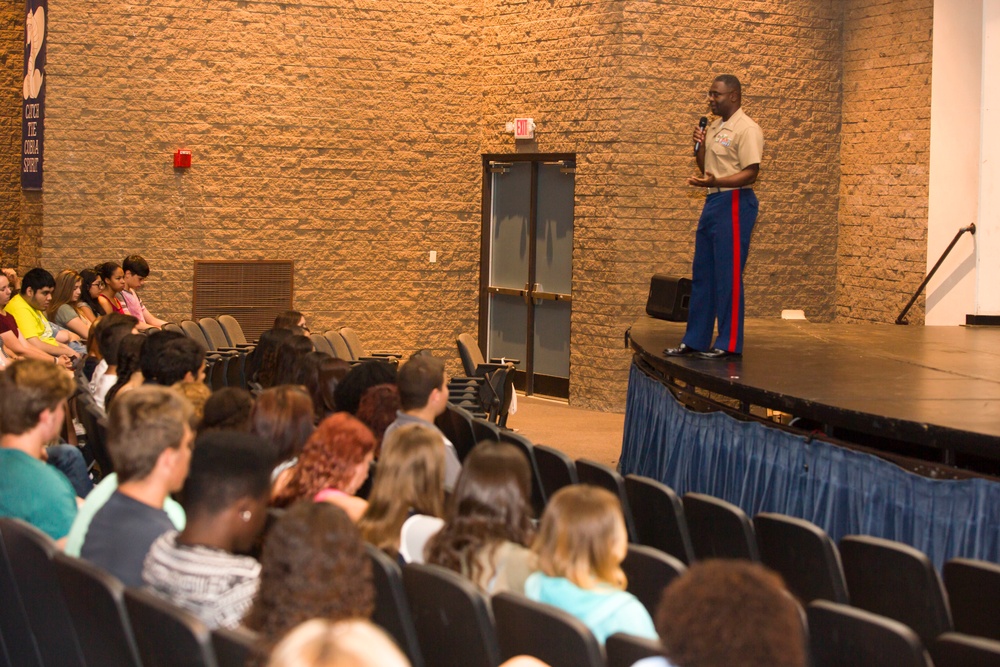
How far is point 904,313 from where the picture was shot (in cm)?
987

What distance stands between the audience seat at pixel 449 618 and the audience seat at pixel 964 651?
2.82 ft

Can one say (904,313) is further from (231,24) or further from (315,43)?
(231,24)

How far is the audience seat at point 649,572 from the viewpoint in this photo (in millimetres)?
2732

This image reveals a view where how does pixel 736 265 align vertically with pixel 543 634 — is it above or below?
above

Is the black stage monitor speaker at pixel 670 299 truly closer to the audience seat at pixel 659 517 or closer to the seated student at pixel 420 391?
the seated student at pixel 420 391

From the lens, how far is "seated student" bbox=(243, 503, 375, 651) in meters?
1.91

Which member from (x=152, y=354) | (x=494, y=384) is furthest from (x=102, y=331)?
(x=494, y=384)

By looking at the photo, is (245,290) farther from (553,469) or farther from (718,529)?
(718,529)

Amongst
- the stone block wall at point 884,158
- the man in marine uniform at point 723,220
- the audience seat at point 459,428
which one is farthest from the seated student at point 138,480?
the stone block wall at point 884,158

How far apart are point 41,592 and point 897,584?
2034mm

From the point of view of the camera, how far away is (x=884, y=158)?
1026 cm

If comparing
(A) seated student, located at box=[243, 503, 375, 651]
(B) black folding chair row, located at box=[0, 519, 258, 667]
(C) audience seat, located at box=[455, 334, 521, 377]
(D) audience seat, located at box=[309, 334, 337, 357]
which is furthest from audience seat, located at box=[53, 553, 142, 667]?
(D) audience seat, located at box=[309, 334, 337, 357]

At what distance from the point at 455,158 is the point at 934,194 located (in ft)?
14.0

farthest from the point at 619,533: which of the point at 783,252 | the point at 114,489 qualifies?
the point at 783,252
